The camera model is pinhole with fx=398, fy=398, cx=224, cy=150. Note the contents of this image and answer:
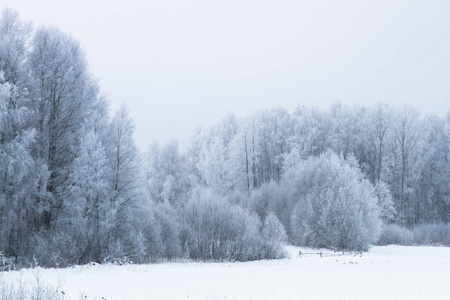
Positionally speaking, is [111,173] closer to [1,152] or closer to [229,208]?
[1,152]

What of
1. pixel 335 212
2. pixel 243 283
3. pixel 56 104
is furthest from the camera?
pixel 335 212

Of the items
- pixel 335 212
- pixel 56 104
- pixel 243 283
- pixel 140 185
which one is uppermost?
pixel 56 104

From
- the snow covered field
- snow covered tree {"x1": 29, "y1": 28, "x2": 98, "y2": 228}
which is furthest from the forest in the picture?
the snow covered field

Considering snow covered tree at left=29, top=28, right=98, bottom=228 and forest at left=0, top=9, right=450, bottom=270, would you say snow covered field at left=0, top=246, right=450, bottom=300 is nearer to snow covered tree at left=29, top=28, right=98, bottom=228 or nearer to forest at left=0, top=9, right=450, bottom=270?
forest at left=0, top=9, right=450, bottom=270

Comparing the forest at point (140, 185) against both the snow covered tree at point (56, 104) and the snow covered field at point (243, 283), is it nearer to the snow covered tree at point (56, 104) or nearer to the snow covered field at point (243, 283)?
the snow covered tree at point (56, 104)

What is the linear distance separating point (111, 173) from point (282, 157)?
3848 centimetres

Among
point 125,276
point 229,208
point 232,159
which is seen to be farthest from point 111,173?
point 232,159

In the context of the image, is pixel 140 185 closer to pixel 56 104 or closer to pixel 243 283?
pixel 56 104

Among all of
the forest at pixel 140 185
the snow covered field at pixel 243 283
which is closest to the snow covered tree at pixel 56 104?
the forest at pixel 140 185

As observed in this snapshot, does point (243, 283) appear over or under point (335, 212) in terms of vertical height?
under

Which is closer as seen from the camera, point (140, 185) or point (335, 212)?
point (140, 185)

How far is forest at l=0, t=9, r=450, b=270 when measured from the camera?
19594 millimetres

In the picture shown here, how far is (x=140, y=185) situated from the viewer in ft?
74.8

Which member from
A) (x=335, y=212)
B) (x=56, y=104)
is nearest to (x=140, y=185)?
(x=56, y=104)
